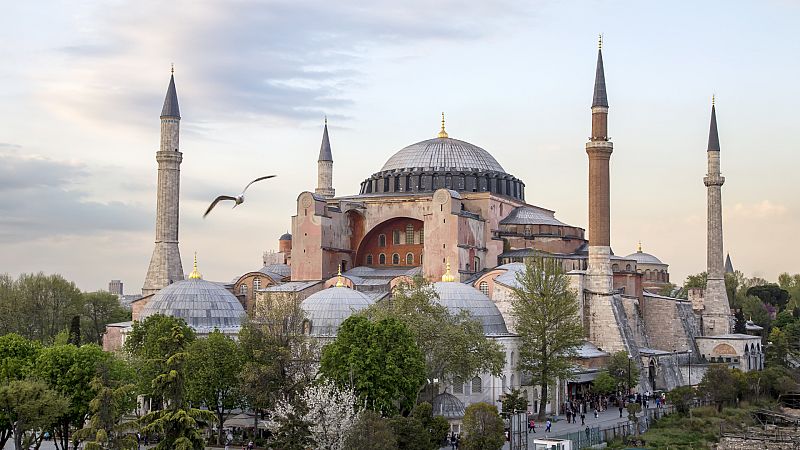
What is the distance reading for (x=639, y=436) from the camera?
29.5m

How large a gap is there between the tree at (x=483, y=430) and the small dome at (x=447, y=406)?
4.55 m

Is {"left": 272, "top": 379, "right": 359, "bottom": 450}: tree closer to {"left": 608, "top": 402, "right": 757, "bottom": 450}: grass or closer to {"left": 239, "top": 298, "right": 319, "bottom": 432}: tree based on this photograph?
{"left": 239, "top": 298, "right": 319, "bottom": 432}: tree

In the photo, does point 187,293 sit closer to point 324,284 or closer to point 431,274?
point 324,284

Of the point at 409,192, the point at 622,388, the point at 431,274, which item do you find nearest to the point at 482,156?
the point at 409,192

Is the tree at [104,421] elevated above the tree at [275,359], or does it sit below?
below

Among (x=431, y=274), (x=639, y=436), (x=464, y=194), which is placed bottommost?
(x=639, y=436)

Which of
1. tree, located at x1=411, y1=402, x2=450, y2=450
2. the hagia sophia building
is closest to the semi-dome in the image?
the hagia sophia building

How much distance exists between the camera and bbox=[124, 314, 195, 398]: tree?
87.9 feet

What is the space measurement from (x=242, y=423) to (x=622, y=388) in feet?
48.9

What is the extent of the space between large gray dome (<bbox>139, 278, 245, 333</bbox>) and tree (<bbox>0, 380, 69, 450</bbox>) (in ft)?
37.3

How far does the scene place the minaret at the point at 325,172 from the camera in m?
53.1

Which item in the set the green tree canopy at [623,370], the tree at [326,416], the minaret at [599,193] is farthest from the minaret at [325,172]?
the tree at [326,416]

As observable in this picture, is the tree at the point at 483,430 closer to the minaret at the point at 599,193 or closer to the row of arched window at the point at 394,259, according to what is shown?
the minaret at the point at 599,193

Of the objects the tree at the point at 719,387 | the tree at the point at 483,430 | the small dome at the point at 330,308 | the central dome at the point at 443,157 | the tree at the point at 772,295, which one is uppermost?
the central dome at the point at 443,157
